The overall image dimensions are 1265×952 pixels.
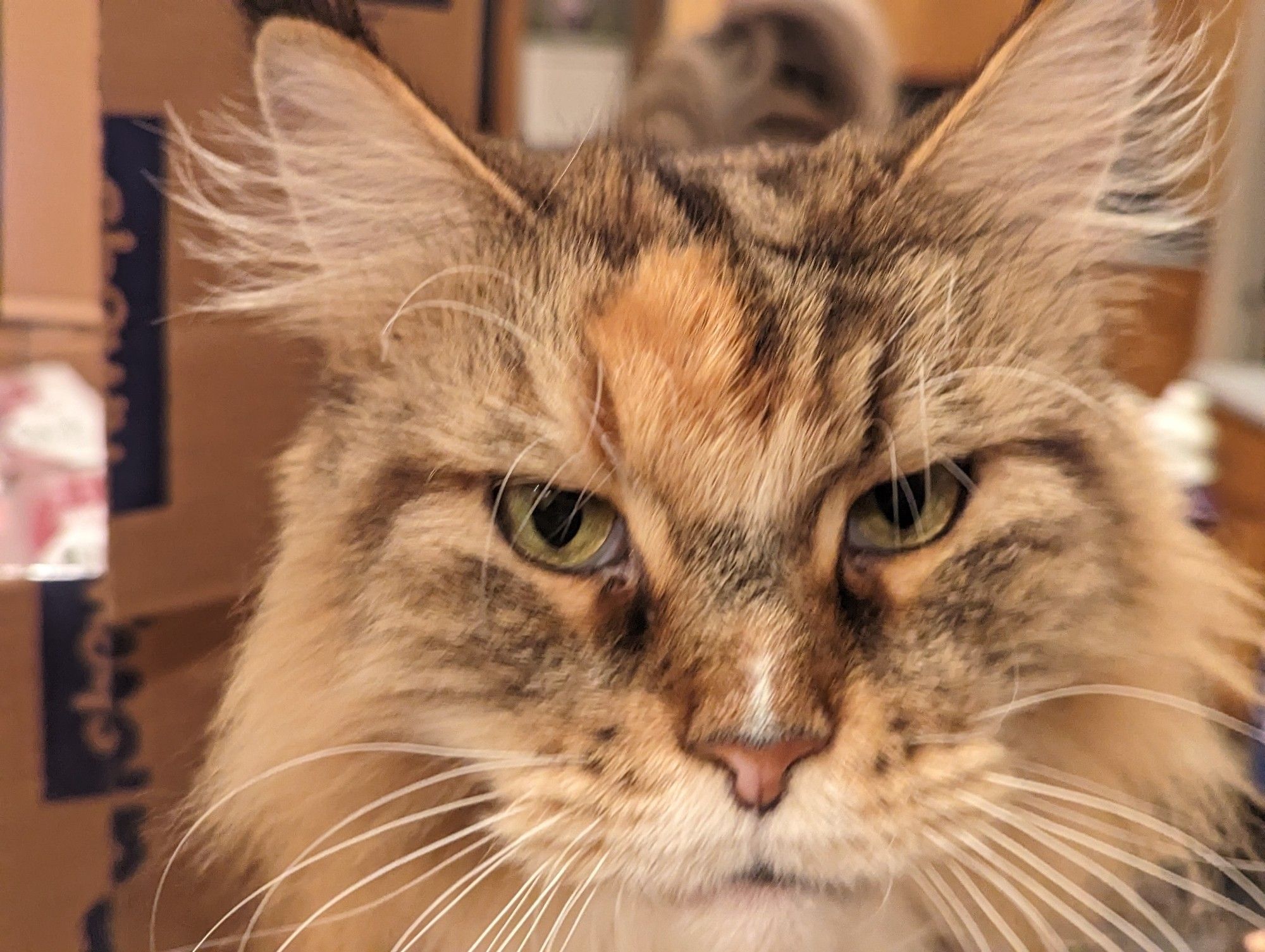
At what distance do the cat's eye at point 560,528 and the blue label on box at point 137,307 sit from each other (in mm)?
510

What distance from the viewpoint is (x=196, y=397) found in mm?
1159

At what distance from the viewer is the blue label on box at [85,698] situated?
1.11m

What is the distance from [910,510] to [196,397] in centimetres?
79

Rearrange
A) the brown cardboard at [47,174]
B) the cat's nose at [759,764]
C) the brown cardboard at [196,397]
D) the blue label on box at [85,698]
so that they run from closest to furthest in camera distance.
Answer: the cat's nose at [759,764], the brown cardboard at [196,397], the blue label on box at [85,698], the brown cardboard at [47,174]

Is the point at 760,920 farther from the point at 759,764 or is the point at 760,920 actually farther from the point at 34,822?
the point at 34,822

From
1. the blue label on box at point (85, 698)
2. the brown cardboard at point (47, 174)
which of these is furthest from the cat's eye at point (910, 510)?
the brown cardboard at point (47, 174)

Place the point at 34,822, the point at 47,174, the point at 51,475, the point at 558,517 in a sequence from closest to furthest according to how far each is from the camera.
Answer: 1. the point at 558,517
2. the point at 34,822
3. the point at 51,475
4. the point at 47,174

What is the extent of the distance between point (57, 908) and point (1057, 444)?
1056 millimetres

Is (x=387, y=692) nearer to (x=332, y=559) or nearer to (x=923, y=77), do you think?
(x=332, y=559)

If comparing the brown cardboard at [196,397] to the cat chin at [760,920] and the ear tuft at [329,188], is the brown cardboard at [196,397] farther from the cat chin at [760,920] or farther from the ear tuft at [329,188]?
the cat chin at [760,920]

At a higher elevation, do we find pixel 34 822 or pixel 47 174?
pixel 47 174

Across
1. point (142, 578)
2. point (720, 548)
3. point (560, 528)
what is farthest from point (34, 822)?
point (720, 548)

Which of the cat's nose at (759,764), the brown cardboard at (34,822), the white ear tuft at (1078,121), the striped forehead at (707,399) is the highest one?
the white ear tuft at (1078,121)

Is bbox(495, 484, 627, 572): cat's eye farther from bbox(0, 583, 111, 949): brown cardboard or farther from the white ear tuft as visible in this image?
bbox(0, 583, 111, 949): brown cardboard
